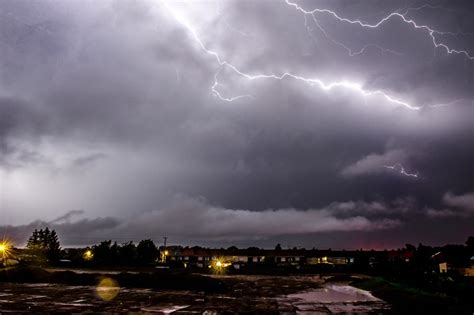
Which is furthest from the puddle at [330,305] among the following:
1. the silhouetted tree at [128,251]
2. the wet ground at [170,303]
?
the silhouetted tree at [128,251]

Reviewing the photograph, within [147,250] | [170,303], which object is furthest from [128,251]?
[170,303]

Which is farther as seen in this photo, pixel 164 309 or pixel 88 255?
pixel 88 255

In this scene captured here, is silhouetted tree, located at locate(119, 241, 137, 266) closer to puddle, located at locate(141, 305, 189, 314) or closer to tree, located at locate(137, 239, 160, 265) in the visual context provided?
tree, located at locate(137, 239, 160, 265)

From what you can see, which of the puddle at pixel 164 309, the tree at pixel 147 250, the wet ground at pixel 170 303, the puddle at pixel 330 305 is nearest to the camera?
the puddle at pixel 164 309

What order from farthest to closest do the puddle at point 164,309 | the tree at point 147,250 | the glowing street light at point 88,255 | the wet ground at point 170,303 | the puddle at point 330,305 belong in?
1. the tree at point 147,250
2. the glowing street light at point 88,255
3. the puddle at point 330,305
4. the wet ground at point 170,303
5. the puddle at point 164,309

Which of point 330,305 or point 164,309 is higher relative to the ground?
point 164,309

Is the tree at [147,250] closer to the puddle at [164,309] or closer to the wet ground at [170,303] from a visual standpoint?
the wet ground at [170,303]

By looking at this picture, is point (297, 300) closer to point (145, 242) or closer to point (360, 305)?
point (360, 305)

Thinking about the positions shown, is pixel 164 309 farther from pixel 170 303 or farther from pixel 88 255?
pixel 88 255

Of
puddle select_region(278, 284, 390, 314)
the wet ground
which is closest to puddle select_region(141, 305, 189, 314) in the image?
the wet ground

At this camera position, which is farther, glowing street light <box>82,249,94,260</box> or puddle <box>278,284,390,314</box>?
glowing street light <box>82,249,94,260</box>

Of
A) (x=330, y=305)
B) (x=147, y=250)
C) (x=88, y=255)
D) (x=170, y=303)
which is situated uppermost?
(x=147, y=250)

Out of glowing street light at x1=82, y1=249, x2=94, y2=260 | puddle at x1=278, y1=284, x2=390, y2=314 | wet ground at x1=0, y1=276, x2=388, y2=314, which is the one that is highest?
glowing street light at x1=82, y1=249, x2=94, y2=260

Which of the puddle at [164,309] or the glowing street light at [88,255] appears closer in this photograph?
the puddle at [164,309]
